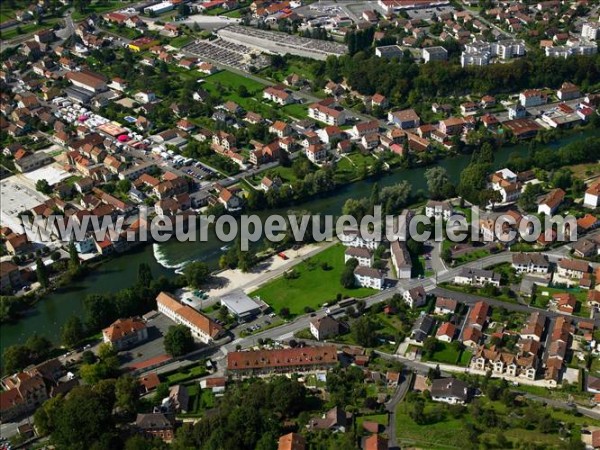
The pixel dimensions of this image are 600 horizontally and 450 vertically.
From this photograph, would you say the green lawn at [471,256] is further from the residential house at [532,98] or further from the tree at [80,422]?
the residential house at [532,98]

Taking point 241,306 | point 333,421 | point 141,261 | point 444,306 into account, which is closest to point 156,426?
point 333,421

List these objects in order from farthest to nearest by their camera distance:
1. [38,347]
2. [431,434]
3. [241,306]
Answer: [241,306], [38,347], [431,434]

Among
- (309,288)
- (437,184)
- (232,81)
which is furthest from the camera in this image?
(232,81)

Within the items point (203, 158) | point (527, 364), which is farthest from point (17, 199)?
point (527, 364)

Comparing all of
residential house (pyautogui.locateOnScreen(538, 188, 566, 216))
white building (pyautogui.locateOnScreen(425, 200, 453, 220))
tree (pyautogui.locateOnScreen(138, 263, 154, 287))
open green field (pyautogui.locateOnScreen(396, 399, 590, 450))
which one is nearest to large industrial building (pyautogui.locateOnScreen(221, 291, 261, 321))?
tree (pyautogui.locateOnScreen(138, 263, 154, 287))

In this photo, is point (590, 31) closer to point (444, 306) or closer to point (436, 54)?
point (436, 54)

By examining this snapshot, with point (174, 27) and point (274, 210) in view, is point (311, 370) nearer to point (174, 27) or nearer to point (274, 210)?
point (274, 210)

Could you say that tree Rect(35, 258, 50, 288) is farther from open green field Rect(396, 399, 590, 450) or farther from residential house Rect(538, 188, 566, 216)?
residential house Rect(538, 188, 566, 216)
